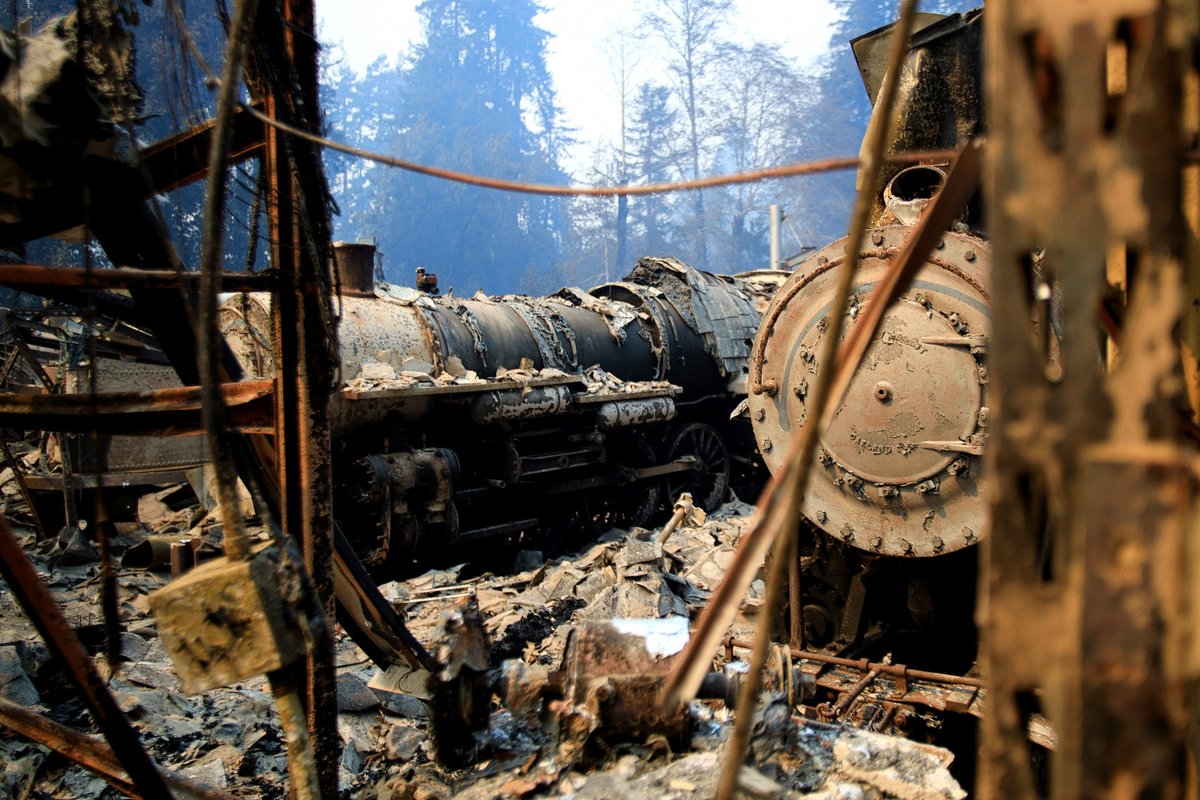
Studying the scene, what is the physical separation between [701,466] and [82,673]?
964 cm

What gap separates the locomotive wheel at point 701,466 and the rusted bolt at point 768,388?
6775mm

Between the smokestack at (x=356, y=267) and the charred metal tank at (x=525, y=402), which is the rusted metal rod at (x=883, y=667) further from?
the smokestack at (x=356, y=267)

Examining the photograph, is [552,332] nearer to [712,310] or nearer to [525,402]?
[525,402]

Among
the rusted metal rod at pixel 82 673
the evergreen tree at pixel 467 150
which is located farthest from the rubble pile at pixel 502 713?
the evergreen tree at pixel 467 150

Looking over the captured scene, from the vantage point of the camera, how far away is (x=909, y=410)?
13.6ft

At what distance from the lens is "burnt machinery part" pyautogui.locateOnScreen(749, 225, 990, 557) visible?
402cm

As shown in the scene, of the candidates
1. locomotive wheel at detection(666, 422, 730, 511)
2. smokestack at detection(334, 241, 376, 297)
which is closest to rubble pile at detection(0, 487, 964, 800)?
smokestack at detection(334, 241, 376, 297)

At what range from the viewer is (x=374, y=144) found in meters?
41.9

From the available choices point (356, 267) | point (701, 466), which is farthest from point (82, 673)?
point (701, 466)

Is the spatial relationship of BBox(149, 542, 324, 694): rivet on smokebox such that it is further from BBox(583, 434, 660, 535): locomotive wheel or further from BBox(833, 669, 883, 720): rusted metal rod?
BBox(583, 434, 660, 535): locomotive wheel

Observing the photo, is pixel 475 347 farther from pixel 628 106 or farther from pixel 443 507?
pixel 628 106

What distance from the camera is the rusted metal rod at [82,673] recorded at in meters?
2.77

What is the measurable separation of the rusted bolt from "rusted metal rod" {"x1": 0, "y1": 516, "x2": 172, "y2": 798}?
3410 mm

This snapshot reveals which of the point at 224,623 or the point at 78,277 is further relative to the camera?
the point at 78,277
